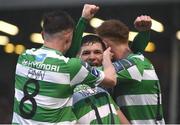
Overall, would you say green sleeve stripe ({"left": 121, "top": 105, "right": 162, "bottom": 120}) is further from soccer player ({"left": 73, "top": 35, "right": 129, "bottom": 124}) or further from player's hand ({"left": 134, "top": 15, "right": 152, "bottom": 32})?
player's hand ({"left": 134, "top": 15, "right": 152, "bottom": 32})

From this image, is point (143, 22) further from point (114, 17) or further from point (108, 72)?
point (114, 17)

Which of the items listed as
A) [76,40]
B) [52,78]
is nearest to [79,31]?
[76,40]

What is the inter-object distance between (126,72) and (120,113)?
0.34 m

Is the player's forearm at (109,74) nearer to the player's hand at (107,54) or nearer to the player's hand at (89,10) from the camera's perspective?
the player's hand at (107,54)

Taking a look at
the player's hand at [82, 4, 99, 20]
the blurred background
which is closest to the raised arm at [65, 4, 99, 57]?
the player's hand at [82, 4, 99, 20]

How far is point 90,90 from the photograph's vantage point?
5363 millimetres

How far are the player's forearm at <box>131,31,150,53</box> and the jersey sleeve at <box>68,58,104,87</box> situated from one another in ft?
3.00

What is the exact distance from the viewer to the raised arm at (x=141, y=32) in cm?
579

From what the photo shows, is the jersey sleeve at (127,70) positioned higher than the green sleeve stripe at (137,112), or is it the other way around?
the jersey sleeve at (127,70)

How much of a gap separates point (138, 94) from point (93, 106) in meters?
0.58

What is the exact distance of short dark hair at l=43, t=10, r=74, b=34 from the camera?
511 cm

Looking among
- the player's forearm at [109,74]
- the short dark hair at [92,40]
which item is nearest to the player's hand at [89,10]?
the short dark hair at [92,40]

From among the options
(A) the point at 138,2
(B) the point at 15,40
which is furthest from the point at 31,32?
(A) the point at 138,2

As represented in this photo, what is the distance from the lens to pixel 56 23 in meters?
5.11
